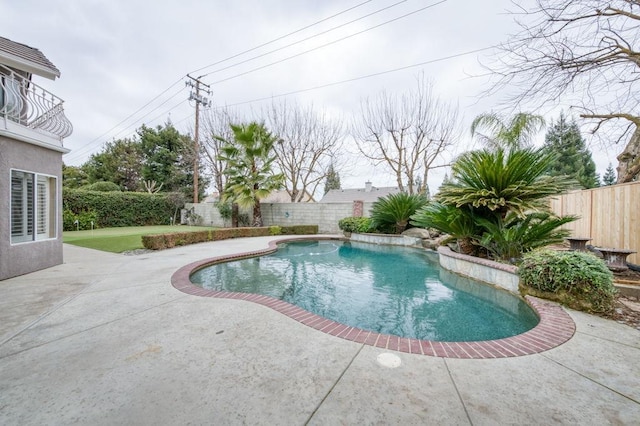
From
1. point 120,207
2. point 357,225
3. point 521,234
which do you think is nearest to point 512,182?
point 521,234

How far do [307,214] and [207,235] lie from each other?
22.6ft

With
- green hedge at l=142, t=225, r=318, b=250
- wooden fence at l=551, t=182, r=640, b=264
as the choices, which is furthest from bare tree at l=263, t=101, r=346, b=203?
wooden fence at l=551, t=182, r=640, b=264

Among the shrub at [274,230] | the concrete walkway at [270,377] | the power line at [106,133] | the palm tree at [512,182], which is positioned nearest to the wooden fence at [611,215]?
the palm tree at [512,182]

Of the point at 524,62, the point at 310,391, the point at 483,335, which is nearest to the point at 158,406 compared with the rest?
the point at 310,391

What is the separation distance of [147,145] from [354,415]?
101ft

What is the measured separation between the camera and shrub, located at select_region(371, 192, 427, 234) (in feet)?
38.5

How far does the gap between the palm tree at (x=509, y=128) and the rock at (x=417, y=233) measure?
4444 millimetres

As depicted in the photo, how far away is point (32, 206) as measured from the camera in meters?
5.83

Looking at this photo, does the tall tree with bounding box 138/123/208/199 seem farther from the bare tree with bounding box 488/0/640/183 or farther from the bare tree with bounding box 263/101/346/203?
the bare tree with bounding box 488/0/640/183

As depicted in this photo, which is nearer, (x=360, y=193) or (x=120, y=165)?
(x=120, y=165)

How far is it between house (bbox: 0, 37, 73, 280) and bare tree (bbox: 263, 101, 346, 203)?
507 inches

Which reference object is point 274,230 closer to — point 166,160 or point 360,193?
point 166,160

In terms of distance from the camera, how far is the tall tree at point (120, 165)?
27.1 m

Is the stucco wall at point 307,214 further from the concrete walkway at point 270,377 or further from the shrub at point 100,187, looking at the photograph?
the concrete walkway at point 270,377
